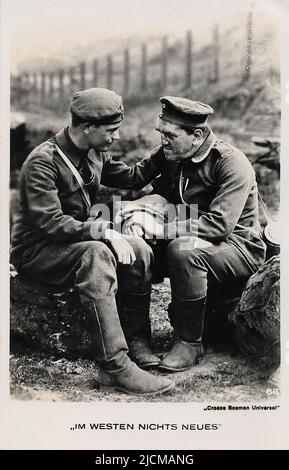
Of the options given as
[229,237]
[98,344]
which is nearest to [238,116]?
[229,237]

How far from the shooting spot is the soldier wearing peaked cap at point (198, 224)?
462 centimetres

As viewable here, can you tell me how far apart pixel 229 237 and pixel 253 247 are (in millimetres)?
163

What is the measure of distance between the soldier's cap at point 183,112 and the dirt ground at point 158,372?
4.17ft

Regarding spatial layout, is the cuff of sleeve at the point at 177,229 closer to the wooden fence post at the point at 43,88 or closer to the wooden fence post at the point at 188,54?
the wooden fence post at the point at 188,54

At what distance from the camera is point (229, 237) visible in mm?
4691

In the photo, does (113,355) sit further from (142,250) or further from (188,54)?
(188,54)

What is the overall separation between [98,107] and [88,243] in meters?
0.76

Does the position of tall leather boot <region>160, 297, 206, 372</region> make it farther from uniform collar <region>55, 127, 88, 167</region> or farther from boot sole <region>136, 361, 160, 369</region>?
uniform collar <region>55, 127, 88, 167</region>

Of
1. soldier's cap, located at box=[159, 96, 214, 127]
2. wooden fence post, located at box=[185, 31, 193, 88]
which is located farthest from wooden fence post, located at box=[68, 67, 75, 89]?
wooden fence post, located at box=[185, 31, 193, 88]

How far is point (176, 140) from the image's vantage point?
→ 4703 mm

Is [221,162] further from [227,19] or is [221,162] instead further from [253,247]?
[227,19]

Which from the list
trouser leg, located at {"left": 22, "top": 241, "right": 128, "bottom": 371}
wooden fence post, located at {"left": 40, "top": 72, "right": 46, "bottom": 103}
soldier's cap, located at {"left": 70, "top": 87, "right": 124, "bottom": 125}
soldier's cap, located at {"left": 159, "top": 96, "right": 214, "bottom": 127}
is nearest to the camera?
trouser leg, located at {"left": 22, "top": 241, "right": 128, "bottom": 371}

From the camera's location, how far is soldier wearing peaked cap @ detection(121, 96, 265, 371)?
4617mm

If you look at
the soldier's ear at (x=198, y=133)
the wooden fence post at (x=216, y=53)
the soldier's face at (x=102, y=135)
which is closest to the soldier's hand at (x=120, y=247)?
the soldier's face at (x=102, y=135)
